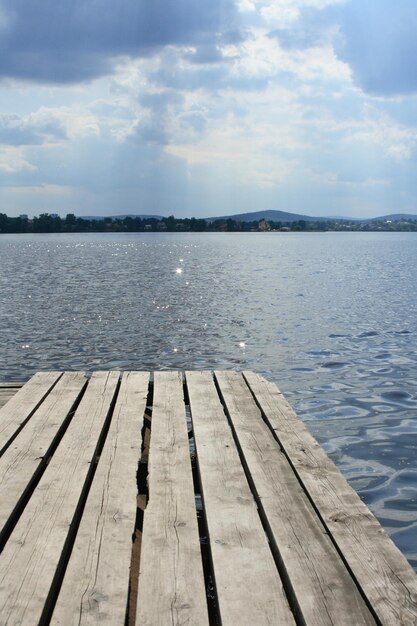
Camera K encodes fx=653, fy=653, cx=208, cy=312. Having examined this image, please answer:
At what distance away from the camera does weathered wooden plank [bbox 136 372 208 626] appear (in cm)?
297

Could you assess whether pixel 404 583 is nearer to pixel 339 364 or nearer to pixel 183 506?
pixel 183 506

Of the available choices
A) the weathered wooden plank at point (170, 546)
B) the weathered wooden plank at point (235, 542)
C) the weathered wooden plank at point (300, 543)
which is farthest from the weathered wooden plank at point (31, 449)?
the weathered wooden plank at point (300, 543)

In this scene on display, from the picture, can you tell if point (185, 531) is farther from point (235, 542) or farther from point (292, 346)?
point (292, 346)

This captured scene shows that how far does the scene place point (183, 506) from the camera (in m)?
4.09

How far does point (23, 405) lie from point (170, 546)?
3603 mm

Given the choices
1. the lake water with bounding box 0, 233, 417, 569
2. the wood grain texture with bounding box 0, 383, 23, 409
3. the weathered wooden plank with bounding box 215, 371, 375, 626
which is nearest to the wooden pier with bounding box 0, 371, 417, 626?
the weathered wooden plank with bounding box 215, 371, 375, 626

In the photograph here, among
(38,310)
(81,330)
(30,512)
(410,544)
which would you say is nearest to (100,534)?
(30,512)

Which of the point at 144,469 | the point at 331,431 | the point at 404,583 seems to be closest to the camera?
the point at 404,583

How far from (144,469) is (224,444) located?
2.30 feet

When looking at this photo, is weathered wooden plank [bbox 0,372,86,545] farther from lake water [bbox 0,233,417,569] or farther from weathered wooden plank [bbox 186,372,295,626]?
lake water [bbox 0,233,417,569]

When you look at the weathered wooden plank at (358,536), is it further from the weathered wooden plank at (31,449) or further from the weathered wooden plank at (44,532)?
the weathered wooden plank at (31,449)

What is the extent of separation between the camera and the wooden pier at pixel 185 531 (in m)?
3.00

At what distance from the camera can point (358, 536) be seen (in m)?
3.68

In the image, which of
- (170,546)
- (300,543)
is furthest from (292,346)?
(170,546)
